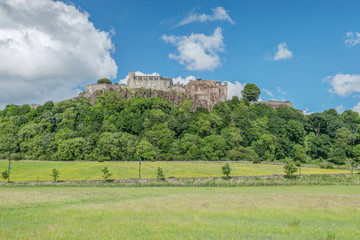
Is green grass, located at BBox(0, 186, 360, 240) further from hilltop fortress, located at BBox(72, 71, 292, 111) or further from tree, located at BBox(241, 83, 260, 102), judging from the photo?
tree, located at BBox(241, 83, 260, 102)

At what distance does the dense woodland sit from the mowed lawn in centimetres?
895

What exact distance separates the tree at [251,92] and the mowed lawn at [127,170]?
61783 millimetres

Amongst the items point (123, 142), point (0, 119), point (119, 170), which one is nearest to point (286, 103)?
point (123, 142)

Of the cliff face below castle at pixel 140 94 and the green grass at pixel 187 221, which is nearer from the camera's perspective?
the green grass at pixel 187 221

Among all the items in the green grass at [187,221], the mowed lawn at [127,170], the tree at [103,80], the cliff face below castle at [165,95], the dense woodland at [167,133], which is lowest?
the mowed lawn at [127,170]

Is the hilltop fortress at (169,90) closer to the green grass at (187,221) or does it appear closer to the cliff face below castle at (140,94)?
the cliff face below castle at (140,94)

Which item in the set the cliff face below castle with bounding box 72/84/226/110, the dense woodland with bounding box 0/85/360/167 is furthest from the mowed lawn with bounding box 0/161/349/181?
the cliff face below castle with bounding box 72/84/226/110

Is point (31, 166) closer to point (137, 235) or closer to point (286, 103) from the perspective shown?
point (137, 235)

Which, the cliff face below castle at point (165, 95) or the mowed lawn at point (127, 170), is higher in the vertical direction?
the cliff face below castle at point (165, 95)

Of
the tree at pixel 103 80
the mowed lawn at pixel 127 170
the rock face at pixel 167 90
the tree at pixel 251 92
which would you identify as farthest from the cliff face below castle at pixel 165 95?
the mowed lawn at pixel 127 170

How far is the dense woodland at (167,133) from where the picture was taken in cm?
7975

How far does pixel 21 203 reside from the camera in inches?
737

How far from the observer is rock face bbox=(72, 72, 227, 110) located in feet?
373

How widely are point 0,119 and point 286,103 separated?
124900mm
